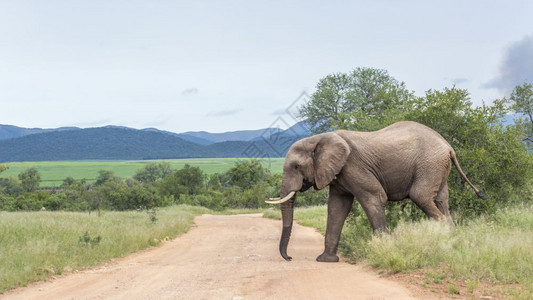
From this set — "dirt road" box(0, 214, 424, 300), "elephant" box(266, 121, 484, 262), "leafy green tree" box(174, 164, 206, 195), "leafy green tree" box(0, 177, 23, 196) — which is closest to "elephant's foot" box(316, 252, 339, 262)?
"elephant" box(266, 121, 484, 262)

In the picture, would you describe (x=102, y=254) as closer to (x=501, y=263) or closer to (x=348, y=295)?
(x=348, y=295)

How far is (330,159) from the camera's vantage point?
37.0 feet

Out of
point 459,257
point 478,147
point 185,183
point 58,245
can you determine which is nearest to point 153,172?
point 185,183

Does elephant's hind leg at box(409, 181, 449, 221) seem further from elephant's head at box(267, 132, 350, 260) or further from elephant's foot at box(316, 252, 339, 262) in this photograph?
elephant's foot at box(316, 252, 339, 262)

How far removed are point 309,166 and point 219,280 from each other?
3.85 m

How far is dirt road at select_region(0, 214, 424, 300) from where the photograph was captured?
7.63 meters

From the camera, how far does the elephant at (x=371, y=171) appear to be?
36.9ft

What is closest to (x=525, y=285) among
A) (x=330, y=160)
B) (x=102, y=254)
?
(x=330, y=160)

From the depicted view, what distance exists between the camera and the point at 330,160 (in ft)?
37.0

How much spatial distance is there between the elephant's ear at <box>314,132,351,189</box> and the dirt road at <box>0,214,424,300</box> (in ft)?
6.28

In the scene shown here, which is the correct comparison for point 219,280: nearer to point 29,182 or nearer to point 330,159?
point 330,159

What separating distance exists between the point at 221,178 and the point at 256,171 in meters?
31.3

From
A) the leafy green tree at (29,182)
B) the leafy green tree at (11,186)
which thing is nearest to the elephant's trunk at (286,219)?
the leafy green tree at (11,186)

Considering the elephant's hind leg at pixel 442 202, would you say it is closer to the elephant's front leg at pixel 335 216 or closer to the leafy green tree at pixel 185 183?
the elephant's front leg at pixel 335 216
